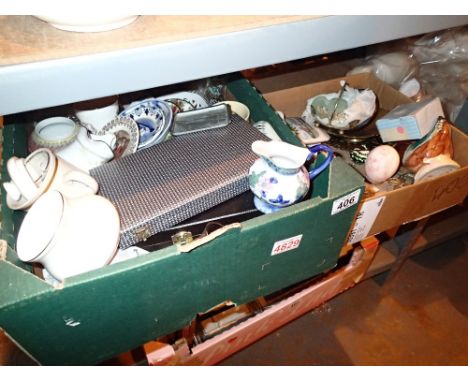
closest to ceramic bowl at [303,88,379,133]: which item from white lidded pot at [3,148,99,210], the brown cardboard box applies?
the brown cardboard box

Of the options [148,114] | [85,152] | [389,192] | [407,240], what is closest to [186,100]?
[148,114]

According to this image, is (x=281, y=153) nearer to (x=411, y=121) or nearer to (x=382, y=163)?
(x=382, y=163)

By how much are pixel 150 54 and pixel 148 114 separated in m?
0.32

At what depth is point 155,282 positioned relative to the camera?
0.42 m

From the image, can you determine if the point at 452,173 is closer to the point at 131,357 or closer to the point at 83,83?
the point at 83,83

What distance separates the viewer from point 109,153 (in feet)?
1.99

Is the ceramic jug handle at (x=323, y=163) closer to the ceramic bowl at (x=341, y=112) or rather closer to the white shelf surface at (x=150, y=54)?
the white shelf surface at (x=150, y=54)

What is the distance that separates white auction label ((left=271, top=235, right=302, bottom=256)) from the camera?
19.6 inches

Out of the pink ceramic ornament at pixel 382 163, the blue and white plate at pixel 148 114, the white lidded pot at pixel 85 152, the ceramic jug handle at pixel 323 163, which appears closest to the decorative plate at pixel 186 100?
the blue and white plate at pixel 148 114

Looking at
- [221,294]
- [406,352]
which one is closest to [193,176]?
[221,294]

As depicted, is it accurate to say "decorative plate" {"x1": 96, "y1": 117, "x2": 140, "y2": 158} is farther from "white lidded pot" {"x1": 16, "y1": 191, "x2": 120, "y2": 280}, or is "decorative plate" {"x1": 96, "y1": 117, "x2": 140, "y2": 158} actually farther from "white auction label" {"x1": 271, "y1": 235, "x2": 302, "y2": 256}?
"white auction label" {"x1": 271, "y1": 235, "x2": 302, "y2": 256}

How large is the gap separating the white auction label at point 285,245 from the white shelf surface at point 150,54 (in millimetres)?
250
